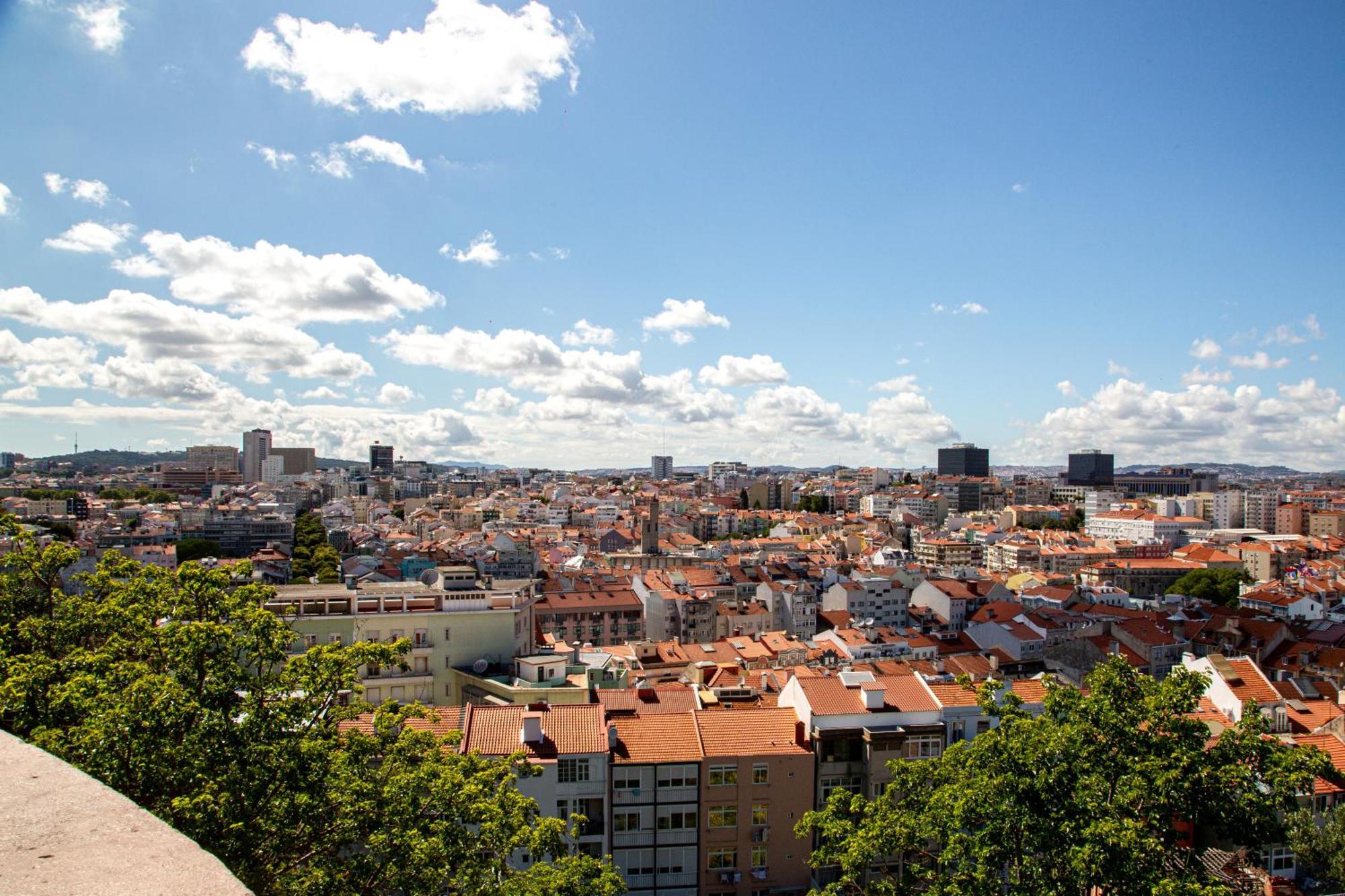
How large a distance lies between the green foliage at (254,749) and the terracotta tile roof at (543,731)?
21.6 feet

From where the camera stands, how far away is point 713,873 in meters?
18.2

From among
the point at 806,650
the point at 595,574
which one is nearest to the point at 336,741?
the point at 806,650

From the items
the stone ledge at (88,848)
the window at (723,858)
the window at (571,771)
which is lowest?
the window at (723,858)

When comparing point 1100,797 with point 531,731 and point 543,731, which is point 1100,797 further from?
point 543,731

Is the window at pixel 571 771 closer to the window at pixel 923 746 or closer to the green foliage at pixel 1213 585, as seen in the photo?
the window at pixel 923 746

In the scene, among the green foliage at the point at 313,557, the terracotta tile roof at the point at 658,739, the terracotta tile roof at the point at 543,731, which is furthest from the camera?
the green foliage at the point at 313,557

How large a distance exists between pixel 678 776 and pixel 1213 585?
62.8m

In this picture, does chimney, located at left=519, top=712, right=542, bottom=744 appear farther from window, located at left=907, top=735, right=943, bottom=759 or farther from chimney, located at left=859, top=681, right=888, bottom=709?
window, located at left=907, top=735, right=943, bottom=759

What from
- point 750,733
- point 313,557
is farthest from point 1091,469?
point 750,733

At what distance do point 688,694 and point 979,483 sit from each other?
128850mm

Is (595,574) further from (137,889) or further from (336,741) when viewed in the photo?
(137,889)

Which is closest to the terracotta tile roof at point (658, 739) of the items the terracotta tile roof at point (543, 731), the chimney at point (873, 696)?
the terracotta tile roof at point (543, 731)

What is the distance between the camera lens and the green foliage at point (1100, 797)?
10.2 m

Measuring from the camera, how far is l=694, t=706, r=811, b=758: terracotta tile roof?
18.7m
